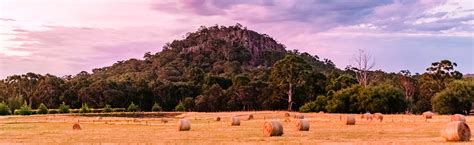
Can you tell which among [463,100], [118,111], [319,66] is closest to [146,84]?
[118,111]

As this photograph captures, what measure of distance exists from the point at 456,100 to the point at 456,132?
5411cm

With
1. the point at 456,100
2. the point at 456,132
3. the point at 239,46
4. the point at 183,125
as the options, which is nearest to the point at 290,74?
the point at 456,100

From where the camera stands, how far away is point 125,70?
571 ft

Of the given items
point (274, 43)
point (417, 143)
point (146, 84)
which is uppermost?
point (274, 43)

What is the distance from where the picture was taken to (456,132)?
2675 cm

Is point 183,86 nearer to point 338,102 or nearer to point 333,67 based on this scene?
point 338,102

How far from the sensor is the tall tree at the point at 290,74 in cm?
10156

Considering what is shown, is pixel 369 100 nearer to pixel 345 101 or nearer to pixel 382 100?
pixel 382 100

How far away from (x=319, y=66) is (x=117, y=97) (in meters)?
77.4

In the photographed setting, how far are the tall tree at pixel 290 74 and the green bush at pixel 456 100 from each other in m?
26.8

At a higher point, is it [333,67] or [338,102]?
[333,67]

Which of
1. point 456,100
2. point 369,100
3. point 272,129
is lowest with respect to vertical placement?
point 272,129

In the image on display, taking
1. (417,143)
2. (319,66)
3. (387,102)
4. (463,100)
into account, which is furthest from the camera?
(319,66)

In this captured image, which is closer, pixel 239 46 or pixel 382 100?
pixel 382 100
